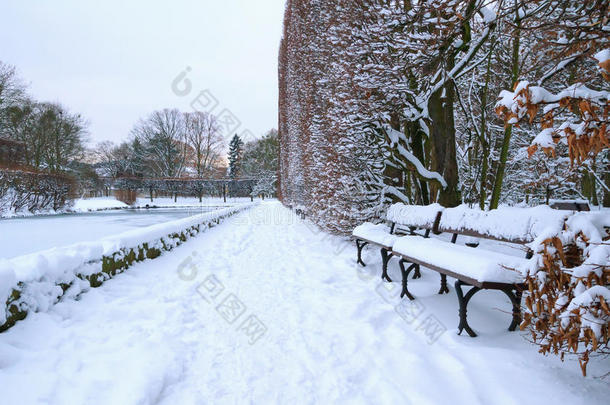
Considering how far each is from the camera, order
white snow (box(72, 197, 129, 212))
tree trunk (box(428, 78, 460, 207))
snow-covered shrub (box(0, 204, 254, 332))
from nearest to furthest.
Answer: snow-covered shrub (box(0, 204, 254, 332)) → tree trunk (box(428, 78, 460, 207)) → white snow (box(72, 197, 129, 212))

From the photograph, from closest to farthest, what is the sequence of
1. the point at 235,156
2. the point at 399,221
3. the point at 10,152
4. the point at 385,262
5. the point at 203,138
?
the point at 385,262 → the point at 399,221 → the point at 10,152 → the point at 203,138 → the point at 235,156

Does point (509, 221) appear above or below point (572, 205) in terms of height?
below

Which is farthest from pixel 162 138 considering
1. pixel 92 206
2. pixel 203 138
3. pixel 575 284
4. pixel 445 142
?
pixel 575 284

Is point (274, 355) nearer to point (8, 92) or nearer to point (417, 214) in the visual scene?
point (417, 214)

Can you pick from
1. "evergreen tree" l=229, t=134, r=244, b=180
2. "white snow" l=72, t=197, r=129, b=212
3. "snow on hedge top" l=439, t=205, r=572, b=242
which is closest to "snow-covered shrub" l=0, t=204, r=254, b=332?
"snow on hedge top" l=439, t=205, r=572, b=242

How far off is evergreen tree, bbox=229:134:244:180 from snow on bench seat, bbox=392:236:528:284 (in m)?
52.5

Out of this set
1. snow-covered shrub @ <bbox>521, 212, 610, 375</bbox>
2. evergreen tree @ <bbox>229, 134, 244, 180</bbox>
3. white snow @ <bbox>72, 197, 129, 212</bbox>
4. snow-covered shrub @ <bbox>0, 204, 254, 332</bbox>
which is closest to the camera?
snow-covered shrub @ <bbox>521, 212, 610, 375</bbox>

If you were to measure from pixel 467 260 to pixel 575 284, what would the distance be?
0.99 m

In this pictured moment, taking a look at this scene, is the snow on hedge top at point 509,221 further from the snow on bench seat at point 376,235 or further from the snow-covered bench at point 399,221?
the snow on bench seat at point 376,235

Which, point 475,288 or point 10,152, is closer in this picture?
point 475,288

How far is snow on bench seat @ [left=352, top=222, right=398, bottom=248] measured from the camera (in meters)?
4.04

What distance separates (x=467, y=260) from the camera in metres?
2.51

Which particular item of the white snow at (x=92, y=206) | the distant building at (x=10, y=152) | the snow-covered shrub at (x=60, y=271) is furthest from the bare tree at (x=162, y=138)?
the snow-covered shrub at (x=60, y=271)

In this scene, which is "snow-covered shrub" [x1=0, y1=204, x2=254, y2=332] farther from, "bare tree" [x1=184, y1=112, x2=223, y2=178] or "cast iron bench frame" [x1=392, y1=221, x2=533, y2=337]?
"bare tree" [x1=184, y1=112, x2=223, y2=178]
